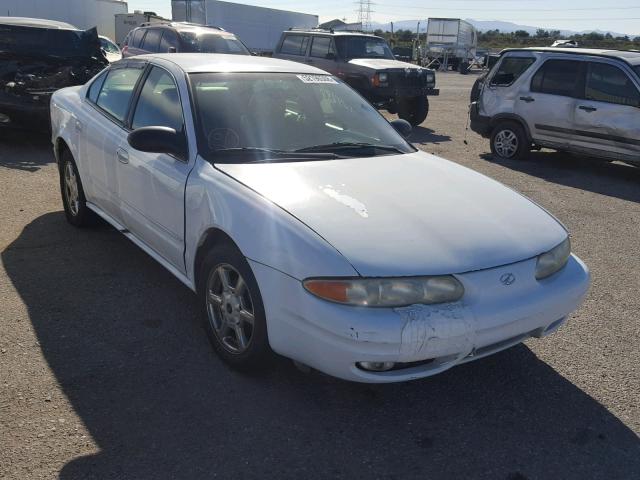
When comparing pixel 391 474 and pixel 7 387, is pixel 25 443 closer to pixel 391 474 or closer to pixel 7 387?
pixel 7 387

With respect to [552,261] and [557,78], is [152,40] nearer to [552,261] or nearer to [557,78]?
[557,78]

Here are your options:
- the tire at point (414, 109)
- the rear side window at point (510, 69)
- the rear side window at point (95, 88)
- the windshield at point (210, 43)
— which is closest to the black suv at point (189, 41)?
the windshield at point (210, 43)

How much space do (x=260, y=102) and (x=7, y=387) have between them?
2124mm

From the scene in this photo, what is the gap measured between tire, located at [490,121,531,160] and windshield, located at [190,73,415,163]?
617 cm

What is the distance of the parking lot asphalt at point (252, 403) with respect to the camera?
2.57 meters

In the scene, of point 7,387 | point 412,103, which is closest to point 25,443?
point 7,387

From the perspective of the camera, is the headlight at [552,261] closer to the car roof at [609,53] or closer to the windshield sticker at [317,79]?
the windshield sticker at [317,79]

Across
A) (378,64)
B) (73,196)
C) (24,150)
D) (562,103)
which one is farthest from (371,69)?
(73,196)

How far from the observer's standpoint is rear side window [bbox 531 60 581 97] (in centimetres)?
898

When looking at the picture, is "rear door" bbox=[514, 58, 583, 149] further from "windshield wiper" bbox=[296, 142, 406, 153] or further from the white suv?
"windshield wiper" bbox=[296, 142, 406, 153]

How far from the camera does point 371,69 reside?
40.6 ft

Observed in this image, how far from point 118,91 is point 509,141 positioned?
720 cm

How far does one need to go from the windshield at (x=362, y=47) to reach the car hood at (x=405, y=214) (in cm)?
1037

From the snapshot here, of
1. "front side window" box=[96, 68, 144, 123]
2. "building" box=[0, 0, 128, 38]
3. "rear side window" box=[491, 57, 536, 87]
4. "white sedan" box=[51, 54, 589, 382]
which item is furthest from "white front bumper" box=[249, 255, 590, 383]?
"building" box=[0, 0, 128, 38]
